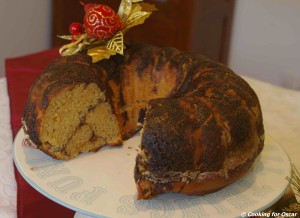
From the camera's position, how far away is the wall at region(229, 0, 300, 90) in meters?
2.62

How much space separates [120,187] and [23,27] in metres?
2.04

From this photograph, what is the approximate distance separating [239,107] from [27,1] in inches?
81.6

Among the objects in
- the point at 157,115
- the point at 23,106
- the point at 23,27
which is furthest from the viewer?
the point at 23,27

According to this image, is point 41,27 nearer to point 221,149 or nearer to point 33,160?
point 33,160

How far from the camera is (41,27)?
9.73 feet

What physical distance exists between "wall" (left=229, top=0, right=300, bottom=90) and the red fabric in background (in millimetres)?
1267

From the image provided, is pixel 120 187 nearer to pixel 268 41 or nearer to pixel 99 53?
pixel 99 53

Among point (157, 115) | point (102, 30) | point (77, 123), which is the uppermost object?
point (102, 30)

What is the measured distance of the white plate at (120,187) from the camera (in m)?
0.96

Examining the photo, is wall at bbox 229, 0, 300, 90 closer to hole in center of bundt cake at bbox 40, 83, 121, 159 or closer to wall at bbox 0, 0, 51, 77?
wall at bbox 0, 0, 51, 77

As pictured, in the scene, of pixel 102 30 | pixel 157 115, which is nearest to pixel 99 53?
pixel 102 30

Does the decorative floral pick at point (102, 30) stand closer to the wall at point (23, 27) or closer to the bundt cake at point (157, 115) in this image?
the bundt cake at point (157, 115)

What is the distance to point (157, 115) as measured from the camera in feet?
3.28

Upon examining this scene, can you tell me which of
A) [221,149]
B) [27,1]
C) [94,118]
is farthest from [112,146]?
[27,1]
